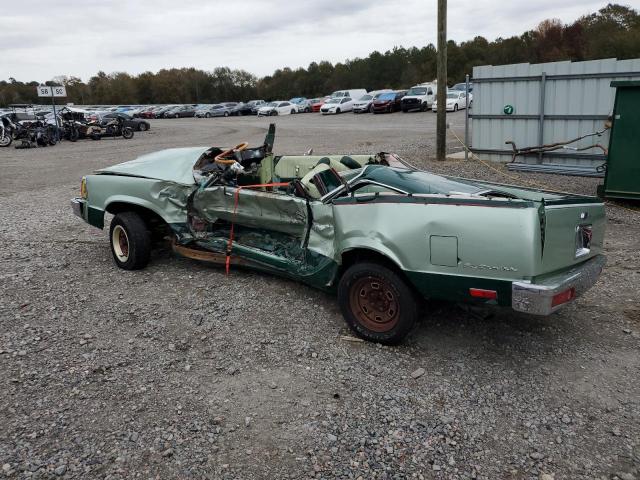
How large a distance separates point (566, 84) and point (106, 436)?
12.0 m

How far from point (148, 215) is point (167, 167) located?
24.3 inches

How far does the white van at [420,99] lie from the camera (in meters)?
36.9

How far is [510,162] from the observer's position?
1347 centimetres

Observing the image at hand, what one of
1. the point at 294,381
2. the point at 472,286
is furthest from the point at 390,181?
the point at 294,381

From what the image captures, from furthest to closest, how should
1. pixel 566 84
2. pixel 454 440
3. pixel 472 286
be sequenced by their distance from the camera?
1. pixel 566 84
2. pixel 472 286
3. pixel 454 440

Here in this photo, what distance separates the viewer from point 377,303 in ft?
14.2

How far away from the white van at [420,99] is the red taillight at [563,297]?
34.5 meters

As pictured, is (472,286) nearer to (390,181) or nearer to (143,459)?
(390,181)

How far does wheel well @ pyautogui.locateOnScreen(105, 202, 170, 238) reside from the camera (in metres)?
6.29

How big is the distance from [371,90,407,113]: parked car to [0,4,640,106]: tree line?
20.1 metres

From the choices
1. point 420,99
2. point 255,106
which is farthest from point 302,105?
point 420,99

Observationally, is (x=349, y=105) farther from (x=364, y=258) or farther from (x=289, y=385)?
(x=289, y=385)

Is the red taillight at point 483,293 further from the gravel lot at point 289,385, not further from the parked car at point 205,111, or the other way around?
the parked car at point 205,111

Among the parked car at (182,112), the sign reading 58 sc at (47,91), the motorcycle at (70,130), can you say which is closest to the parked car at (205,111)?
the parked car at (182,112)
